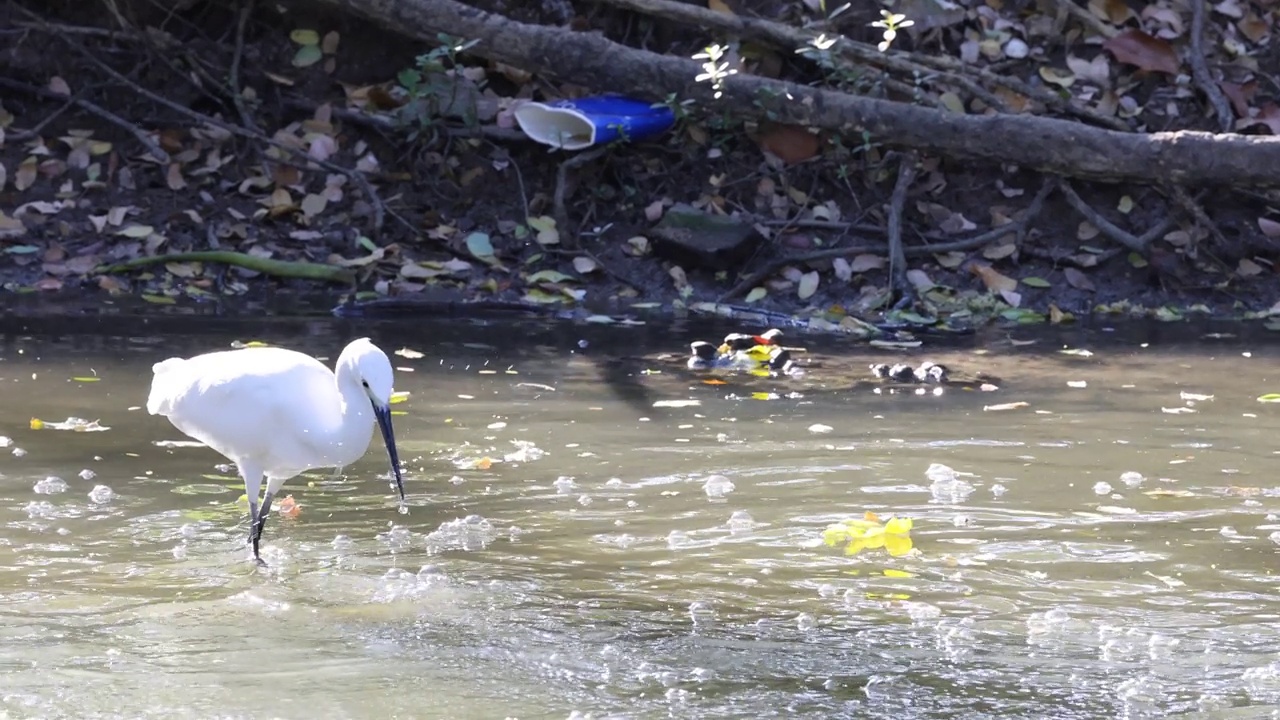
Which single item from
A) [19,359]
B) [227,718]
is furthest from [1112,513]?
[19,359]

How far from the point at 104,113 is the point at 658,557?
6188 millimetres

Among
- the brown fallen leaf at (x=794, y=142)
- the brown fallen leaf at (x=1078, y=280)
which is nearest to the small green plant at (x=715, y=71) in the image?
the brown fallen leaf at (x=794, y=142)

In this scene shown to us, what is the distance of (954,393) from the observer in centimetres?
618

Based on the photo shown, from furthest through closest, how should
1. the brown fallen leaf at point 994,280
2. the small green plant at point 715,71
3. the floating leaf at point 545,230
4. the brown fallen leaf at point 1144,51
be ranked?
the brown fallen leaf at point 1144,51
the floating leaf at point 545,230
the brown fallen leaf at point 994,280
the small green plant at point 715,71

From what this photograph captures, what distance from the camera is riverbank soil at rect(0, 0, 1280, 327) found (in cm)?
820

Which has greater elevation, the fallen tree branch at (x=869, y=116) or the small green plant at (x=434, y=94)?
the fallen tree branch at (x=869, y=116)

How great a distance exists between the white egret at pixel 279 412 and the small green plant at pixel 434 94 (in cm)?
459

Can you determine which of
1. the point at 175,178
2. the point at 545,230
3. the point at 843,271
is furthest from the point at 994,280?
the point at 175,178

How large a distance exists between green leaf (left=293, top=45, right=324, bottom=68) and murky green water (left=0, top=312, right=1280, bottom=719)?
335 cm

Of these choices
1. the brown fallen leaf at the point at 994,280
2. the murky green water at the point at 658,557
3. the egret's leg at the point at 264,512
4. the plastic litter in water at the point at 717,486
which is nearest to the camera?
the murky green water at the point at 658,557

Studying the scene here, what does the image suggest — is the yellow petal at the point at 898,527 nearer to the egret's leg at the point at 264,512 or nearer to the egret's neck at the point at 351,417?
the egret's neck at the point at 351,417

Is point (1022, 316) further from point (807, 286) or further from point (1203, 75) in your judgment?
point (1203, 75)

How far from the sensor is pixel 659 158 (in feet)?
29.7

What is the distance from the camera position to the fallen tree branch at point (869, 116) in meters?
7.96
